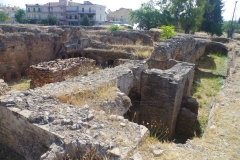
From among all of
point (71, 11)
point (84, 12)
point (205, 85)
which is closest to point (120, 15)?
point (84, 12)

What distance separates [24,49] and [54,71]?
4.71m

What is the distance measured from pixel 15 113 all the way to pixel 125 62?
16.8ft

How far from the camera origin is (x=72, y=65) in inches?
370

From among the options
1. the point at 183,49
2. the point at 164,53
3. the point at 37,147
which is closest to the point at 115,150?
the point at 37,147

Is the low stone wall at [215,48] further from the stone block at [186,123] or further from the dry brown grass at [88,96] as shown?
the dry brown grass at [88,96]

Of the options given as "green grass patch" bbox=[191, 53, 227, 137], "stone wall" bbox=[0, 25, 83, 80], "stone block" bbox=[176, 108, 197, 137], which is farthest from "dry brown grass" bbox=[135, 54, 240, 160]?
"stone wall" bbox=[0, 25, 83, 80]

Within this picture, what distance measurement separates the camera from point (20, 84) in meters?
9.98

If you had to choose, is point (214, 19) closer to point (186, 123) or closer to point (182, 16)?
point (182, 16)

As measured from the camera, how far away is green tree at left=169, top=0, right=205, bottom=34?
89.3 ft

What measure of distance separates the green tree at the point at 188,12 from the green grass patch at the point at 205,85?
38.2ft

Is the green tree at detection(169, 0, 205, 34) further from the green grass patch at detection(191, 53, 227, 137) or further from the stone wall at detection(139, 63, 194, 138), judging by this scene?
the stone wall at detection(139, 63, 194, 138)

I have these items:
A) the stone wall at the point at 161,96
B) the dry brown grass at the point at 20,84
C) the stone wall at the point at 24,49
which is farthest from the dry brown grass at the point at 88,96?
the stone wall at the point at 24,49

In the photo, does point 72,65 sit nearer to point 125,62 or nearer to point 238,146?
point 125,62

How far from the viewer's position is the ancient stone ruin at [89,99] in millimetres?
3166
